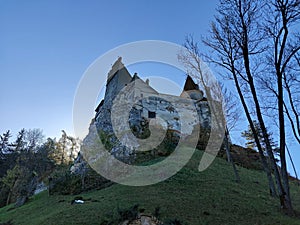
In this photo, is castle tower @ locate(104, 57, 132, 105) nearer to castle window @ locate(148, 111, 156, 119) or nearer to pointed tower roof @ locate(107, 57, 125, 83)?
pointed tower roof @ locate(107, 57, 125, 83)

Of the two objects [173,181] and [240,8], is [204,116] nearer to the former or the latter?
[173,181]

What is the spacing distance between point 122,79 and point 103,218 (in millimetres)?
26551

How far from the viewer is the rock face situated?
18.2 meters

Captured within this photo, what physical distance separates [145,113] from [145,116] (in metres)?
0.50

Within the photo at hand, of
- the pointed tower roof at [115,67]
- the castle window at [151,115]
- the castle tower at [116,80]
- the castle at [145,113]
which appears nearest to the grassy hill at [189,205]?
the castle at [145,113]

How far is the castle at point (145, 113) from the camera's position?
1966cm

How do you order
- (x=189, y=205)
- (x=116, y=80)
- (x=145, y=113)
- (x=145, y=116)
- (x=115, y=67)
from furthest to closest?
1. (x=115, y=67)
2. (x=116, y=80)
3. (x=145, y=113)
4. (x=145, y=116)
5. (x=189, y=205)

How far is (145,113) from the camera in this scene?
2417cm

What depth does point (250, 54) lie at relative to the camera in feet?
28.3

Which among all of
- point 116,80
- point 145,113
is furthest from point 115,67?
point 145,113

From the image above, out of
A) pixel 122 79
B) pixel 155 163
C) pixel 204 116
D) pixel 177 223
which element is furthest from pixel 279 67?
pixel 122 79

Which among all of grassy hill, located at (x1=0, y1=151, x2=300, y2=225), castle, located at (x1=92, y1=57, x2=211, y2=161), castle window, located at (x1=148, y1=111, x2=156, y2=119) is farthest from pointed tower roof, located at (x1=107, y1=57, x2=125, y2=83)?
grassy hill, located at (x1=0, y1=151, x2=300, y2=225)

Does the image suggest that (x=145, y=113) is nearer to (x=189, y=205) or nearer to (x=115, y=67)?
(x=115, y=67)

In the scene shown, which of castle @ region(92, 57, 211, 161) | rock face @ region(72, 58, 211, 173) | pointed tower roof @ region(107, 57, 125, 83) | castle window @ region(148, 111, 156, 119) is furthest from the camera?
pointed tower roof @ region(107, 57, 125, 83)
